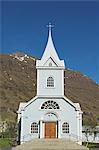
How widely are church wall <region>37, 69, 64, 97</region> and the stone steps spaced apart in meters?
5.18

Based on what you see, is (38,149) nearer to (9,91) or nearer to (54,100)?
(54,100)

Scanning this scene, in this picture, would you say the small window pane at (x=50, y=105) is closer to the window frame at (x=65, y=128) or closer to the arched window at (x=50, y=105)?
the arched window at (x=50, y=105)

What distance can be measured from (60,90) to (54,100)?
4.13 ft

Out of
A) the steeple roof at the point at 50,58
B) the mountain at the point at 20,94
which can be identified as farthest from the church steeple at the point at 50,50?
the mountain at the point at 20,94

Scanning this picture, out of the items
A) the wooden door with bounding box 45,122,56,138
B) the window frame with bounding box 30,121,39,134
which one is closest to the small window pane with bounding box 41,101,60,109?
the wooden door with bounding box 45,122,56,138

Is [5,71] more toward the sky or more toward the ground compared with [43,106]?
more toward the sky

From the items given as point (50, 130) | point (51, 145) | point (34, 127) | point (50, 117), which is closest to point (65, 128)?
point (50, 130)

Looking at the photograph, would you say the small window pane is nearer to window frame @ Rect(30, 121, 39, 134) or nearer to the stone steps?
window frame @ Rect(30, 121, 39, 134)

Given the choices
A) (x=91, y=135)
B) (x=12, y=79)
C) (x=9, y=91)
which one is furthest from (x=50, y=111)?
(x=12, y=79)

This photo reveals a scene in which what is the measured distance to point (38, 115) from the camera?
33969mm

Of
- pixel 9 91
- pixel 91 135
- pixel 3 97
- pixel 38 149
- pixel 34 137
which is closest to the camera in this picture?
pixel 38 149

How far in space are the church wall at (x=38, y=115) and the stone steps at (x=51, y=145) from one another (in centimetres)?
213

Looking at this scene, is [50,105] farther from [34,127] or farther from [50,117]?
[34,127]

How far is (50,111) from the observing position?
34.0 meters
